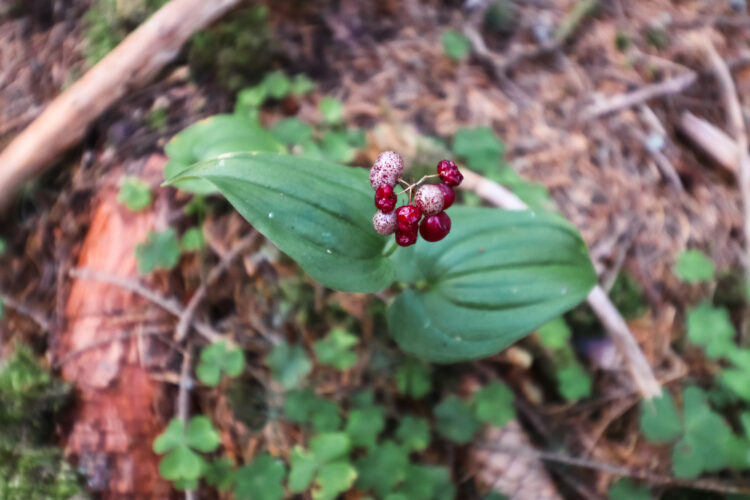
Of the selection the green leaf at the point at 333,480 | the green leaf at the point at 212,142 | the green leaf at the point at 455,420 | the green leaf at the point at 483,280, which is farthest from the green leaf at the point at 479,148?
the green leaf at the point at 333,480

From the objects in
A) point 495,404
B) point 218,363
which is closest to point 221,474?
point 218,363

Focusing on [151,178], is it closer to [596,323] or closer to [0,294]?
[0,294]

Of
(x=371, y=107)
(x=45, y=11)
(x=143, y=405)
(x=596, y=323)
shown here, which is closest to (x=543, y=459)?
(x=596, y=323)

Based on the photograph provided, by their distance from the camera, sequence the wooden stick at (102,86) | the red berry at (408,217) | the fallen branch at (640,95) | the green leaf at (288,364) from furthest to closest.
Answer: the fallen branch at (640,95) < the wooden stick at (102,86) < the green leaf at (288,364) < the red berry at (408,217)

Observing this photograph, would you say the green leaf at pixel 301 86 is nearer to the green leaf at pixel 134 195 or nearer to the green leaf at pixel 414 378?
the green leaf at pixel 134 195

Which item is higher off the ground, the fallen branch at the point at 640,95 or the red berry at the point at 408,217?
the red berry at the point at 408,217

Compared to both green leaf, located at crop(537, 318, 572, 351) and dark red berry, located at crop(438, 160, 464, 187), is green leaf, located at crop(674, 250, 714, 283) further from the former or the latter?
dark red berry, located at crop(438, 160, 464, 187)

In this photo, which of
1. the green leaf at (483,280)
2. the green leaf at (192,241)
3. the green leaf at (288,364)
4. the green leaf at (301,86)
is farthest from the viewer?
the green leaf at (301,86)
